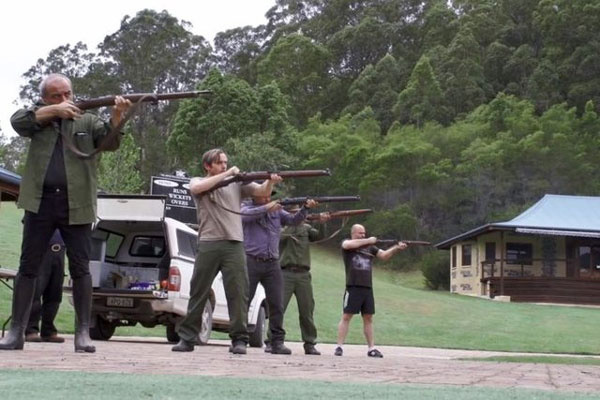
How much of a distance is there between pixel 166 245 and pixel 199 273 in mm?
5401

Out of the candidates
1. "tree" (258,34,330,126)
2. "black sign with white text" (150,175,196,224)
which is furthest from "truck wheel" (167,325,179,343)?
"tree" (258,34,330,126)

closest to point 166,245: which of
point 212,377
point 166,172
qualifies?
point 212,377

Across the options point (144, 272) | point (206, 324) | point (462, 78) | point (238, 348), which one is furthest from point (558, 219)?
point (238, 348)

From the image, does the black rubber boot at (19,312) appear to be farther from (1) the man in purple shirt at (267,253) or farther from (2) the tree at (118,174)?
(2) the tree at (118,174)

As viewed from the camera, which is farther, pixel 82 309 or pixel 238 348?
pixel 238 348

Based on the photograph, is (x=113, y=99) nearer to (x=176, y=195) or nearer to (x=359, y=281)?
(x=359, y=281)

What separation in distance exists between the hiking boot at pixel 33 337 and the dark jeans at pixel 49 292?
0.12 m

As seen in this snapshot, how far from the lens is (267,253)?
10695 millimetres

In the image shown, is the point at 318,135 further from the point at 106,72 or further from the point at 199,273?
the point at 199,273

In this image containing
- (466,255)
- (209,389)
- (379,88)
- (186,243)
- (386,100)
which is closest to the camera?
(209,389)

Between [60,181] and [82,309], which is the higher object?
[60,181]

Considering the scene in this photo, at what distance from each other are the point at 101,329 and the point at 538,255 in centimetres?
3744

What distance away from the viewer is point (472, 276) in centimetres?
4994

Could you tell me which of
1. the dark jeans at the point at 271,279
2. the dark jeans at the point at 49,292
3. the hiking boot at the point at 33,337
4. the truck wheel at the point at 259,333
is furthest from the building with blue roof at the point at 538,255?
the dark jeans at the point at 271,279
